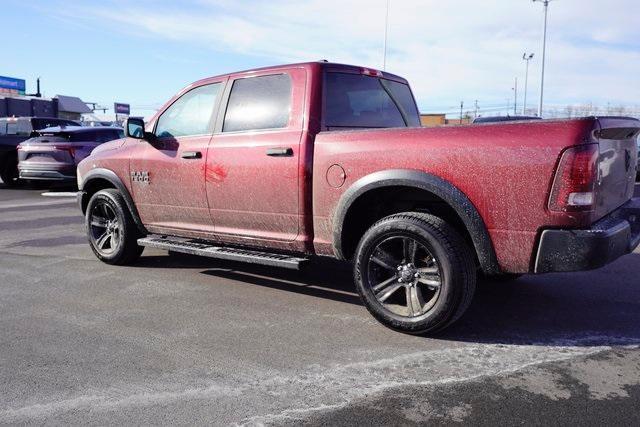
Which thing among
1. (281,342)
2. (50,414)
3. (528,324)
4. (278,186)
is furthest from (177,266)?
(528,324)

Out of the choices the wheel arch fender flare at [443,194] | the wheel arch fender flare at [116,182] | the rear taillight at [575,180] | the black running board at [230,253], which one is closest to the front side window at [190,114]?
the wheel arch fender flare at [116,182]

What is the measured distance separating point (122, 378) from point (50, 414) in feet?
1.59

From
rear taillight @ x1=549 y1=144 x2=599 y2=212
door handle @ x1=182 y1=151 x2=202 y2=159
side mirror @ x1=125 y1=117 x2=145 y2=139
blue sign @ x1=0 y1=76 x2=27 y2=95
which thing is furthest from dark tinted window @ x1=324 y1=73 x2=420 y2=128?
blue sign @ x1=0 y1=76 x2=27 y2=95

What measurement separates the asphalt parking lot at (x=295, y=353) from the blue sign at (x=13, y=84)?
90827 mm

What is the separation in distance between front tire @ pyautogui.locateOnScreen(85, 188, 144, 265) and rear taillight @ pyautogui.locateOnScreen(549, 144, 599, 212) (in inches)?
170

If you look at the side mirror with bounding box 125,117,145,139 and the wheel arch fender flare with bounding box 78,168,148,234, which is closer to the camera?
the side mirror with bounding box 125,117,145,139

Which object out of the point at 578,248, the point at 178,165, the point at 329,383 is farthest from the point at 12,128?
the point at 578,248

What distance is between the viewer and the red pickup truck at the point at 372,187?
3426mm

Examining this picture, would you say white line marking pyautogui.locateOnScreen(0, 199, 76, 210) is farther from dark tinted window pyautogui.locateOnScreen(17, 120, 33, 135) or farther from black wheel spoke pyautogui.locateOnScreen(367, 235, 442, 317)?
black wheel spoke pyautogui.locateOnScreen(367, 235, 442, 317)

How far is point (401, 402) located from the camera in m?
3.00

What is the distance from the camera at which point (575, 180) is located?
10.8 ft

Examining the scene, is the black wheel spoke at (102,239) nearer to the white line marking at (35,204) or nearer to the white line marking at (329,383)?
the white line marking at (329,383)

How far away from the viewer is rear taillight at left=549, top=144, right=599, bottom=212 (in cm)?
328

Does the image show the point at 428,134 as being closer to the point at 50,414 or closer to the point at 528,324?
the point at 528,324
